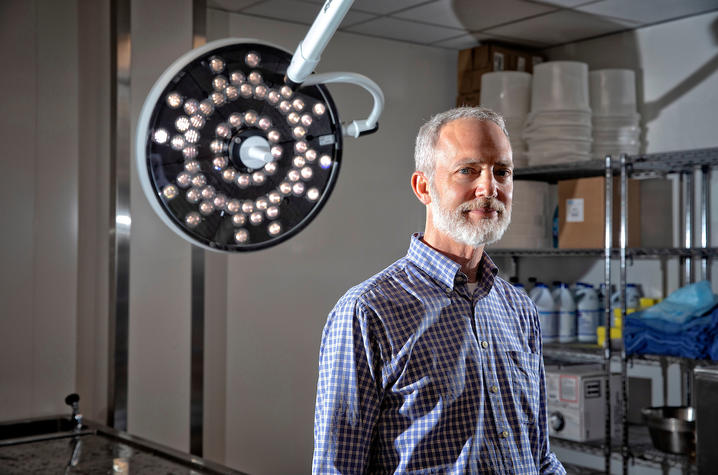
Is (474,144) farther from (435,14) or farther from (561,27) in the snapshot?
(561,27)

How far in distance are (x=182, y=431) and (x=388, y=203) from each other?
5.01 ft

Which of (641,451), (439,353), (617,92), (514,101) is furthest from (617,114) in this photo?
(439,353)

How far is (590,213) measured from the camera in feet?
11.7

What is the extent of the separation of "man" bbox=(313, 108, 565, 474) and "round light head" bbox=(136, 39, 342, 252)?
21 cm

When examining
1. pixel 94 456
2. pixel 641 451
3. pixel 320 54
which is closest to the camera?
pixel 320 54

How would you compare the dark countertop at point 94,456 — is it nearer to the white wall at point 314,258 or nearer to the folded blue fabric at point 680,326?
the white wall at point 314,258

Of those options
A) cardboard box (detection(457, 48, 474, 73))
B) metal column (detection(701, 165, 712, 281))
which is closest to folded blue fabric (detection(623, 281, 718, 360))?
metal column (detection(701, 165, 712, 281))

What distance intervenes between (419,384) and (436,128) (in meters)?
0.46

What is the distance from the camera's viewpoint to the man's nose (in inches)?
53.9

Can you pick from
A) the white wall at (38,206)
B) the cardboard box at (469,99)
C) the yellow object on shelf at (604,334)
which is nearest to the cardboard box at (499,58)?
the cardboard box at (469,99)

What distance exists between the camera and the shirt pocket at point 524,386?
1437 mm

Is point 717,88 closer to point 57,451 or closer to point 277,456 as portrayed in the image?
point 277,456

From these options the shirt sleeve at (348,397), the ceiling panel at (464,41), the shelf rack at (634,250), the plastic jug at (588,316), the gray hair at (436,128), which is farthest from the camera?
the ceiling panel at (464,41)

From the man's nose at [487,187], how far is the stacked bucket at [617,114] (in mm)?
2475
